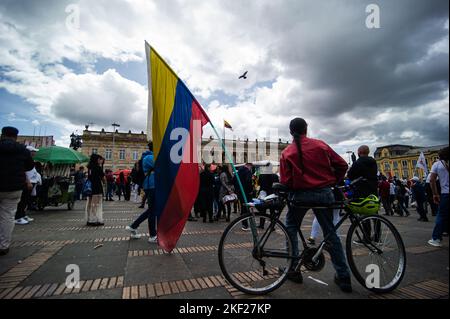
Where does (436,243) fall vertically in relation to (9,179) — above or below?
below

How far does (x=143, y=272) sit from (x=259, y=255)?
5.08 feet

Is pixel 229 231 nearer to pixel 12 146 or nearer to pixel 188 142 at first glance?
pixel 188 142

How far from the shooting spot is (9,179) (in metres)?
3.72

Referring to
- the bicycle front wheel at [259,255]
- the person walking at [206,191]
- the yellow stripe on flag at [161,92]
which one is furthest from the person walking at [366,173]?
→ the person walking at [206,191]

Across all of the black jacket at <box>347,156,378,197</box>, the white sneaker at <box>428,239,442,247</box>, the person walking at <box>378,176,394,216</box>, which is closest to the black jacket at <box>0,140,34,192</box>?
the black jacket at <box>347,156,378,197</box>

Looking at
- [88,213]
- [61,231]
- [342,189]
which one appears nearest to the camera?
[342,189]

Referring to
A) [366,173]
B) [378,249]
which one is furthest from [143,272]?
[366,173]

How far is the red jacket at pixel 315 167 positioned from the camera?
249 centimetres

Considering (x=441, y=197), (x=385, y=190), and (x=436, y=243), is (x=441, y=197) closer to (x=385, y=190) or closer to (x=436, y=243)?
(x=436, y=243)

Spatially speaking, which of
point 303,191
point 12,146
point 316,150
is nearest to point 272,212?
A: point 303,191

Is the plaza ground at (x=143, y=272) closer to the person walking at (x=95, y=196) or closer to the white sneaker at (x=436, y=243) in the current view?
the white sneaker at (x=436, y=243)

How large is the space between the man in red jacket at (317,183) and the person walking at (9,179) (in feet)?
15.0

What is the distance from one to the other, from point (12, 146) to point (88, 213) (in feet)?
9.05
